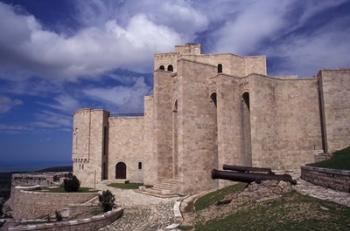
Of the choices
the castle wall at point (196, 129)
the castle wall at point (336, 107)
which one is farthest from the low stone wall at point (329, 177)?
the castle wall at point (196, 129)

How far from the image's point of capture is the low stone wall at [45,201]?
21.2 meters

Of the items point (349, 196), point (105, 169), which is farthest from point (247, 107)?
point (105, 169)

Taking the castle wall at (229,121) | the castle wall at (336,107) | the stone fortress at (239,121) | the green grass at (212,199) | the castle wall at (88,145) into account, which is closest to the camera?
the green grass at (212,199)

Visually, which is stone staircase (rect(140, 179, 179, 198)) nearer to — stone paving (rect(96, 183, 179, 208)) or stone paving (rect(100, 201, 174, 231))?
stone paving (rect(96, 183, 179, 208))

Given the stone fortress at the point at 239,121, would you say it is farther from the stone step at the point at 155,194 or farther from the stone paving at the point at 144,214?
the stone paving at the point at 144,214

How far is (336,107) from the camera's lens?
66.5 feet

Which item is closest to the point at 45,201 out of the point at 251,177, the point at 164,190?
the point at 164,190

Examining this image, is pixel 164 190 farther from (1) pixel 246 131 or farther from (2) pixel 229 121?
(1) pixel 246 131

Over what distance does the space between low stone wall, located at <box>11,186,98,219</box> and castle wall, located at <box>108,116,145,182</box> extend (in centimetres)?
888

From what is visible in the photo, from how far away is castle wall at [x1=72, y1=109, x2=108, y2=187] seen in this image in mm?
29469

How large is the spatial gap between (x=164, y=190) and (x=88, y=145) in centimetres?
1192

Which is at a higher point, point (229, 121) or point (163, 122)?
point (163, 122)

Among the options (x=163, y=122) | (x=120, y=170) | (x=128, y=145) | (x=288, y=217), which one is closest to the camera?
(x=288, y=217)

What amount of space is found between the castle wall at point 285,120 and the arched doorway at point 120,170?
49.9ft
